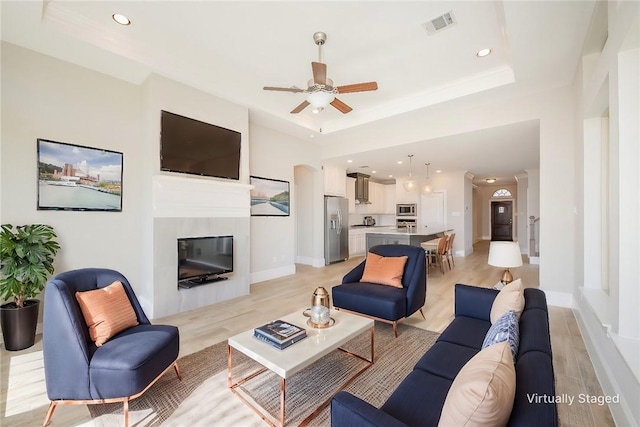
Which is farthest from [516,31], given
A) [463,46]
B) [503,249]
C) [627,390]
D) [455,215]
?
[455,215]

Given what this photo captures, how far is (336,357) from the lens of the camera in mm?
2445

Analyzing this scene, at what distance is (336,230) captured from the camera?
7125mm

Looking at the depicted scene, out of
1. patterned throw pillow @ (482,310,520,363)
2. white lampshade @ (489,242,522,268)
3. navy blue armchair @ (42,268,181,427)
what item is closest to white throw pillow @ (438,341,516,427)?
patterned throw pillow @ (482,310,520,363)

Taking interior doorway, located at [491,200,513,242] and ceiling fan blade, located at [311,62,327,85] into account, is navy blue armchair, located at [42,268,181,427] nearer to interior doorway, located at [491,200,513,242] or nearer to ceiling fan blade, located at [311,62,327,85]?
ceiling fan blade, located at [311,62,327,85]

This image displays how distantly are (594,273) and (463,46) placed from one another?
290 cm

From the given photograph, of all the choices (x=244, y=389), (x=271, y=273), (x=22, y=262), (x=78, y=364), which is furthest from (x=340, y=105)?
(x=22, y=262)

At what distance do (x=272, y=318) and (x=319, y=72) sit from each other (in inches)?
112

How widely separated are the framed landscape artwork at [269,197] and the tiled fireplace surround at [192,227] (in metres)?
0.75

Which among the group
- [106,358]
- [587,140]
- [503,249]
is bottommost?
[106,358]

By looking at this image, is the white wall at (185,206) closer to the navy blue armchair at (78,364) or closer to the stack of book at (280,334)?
the navy blue armchair at (78,364)

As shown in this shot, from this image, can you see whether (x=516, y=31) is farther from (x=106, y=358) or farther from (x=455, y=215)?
(x=455, y=215)

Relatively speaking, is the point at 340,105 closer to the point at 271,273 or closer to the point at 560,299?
the point at 271,273

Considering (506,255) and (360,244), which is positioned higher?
(506,255)

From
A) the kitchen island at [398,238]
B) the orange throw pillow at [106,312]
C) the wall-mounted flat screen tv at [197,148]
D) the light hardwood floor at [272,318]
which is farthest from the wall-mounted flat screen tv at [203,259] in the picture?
the kitchen island at [398,238]
